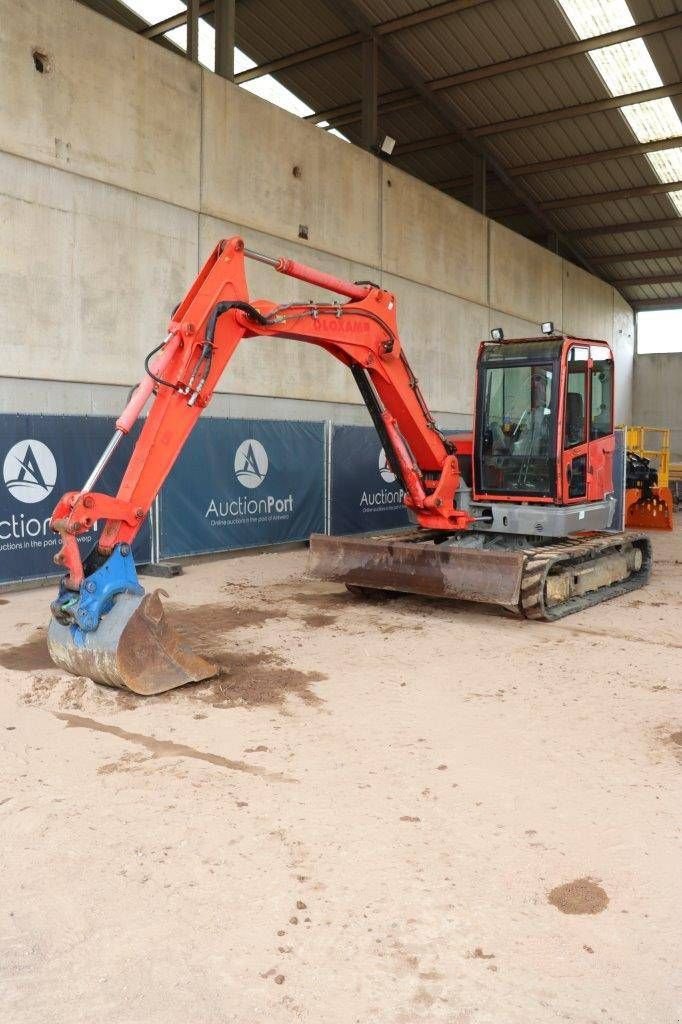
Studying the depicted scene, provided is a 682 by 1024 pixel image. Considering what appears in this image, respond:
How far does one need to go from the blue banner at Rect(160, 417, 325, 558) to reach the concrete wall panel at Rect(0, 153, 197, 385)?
57.4 inches

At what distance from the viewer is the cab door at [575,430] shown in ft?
27.6

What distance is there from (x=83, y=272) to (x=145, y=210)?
55.9 inches

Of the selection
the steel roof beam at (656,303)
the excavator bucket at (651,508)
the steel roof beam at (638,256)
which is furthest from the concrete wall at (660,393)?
the excavator bucket at (651,508)

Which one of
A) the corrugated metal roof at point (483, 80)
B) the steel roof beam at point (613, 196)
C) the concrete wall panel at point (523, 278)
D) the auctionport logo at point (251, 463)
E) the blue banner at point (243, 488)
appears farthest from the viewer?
the steel roof beam at point (613, 196)

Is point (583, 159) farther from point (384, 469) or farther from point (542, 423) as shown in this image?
point (542, 423)

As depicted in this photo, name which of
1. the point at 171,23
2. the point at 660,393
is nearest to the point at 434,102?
the point at 171,23

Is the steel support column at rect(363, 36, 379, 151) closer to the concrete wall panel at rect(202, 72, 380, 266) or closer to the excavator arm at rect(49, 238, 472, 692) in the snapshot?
the concrete wall panel at rect(202, 72, 380, 266)

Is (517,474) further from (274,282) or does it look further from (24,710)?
(274,282)

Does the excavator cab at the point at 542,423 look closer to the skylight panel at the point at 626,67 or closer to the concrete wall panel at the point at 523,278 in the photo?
the skylight panel at the point at 626,67

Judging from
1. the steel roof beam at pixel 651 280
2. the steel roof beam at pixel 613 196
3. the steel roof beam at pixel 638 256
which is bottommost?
the steel roof beam at pixel 651 280

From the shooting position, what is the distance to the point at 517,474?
28.5 feet

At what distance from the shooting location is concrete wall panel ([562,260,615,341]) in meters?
22.9

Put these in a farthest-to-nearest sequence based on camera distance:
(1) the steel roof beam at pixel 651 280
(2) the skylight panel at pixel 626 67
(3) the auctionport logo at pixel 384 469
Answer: (1) the steel roof beam at pixel 651 280
(2) the skylight panel at pixel 626 67
(3) the auctionport logo at pixel 384 469

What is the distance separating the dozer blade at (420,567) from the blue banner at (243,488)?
8.51 ft
